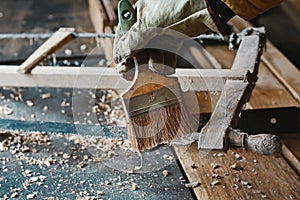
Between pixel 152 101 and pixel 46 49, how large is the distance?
544mm

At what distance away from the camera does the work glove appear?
95cm

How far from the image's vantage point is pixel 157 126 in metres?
1.05

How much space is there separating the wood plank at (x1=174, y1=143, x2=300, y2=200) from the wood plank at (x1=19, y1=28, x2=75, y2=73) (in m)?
0.42

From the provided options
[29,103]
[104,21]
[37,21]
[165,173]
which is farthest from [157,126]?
[37,21]

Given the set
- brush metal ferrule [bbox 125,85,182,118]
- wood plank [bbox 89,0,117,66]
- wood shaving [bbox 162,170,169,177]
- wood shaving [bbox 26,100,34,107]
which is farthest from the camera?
wood plank [bbox 89,0,117,66]

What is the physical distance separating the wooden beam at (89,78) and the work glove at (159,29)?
26 centimetres

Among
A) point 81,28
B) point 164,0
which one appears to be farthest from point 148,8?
point 81,28

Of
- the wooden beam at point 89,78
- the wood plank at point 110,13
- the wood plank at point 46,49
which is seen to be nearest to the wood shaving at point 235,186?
the wooden beam at point 89,78

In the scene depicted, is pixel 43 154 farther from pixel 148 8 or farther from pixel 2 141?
pixel 148 8

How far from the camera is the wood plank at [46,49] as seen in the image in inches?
54.2

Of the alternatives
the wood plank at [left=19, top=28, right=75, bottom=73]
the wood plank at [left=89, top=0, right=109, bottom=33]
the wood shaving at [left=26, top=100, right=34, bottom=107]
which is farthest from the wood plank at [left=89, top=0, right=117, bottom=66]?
the wood shaving at [left=26, top=100, right=34, bottom=107]

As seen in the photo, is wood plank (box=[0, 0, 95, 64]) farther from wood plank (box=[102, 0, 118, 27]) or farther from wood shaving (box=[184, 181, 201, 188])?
wood shaving (box=[184, 181, 201, 188])

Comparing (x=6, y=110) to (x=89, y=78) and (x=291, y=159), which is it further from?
(x=291, y=159)

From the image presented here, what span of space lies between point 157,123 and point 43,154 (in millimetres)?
310
